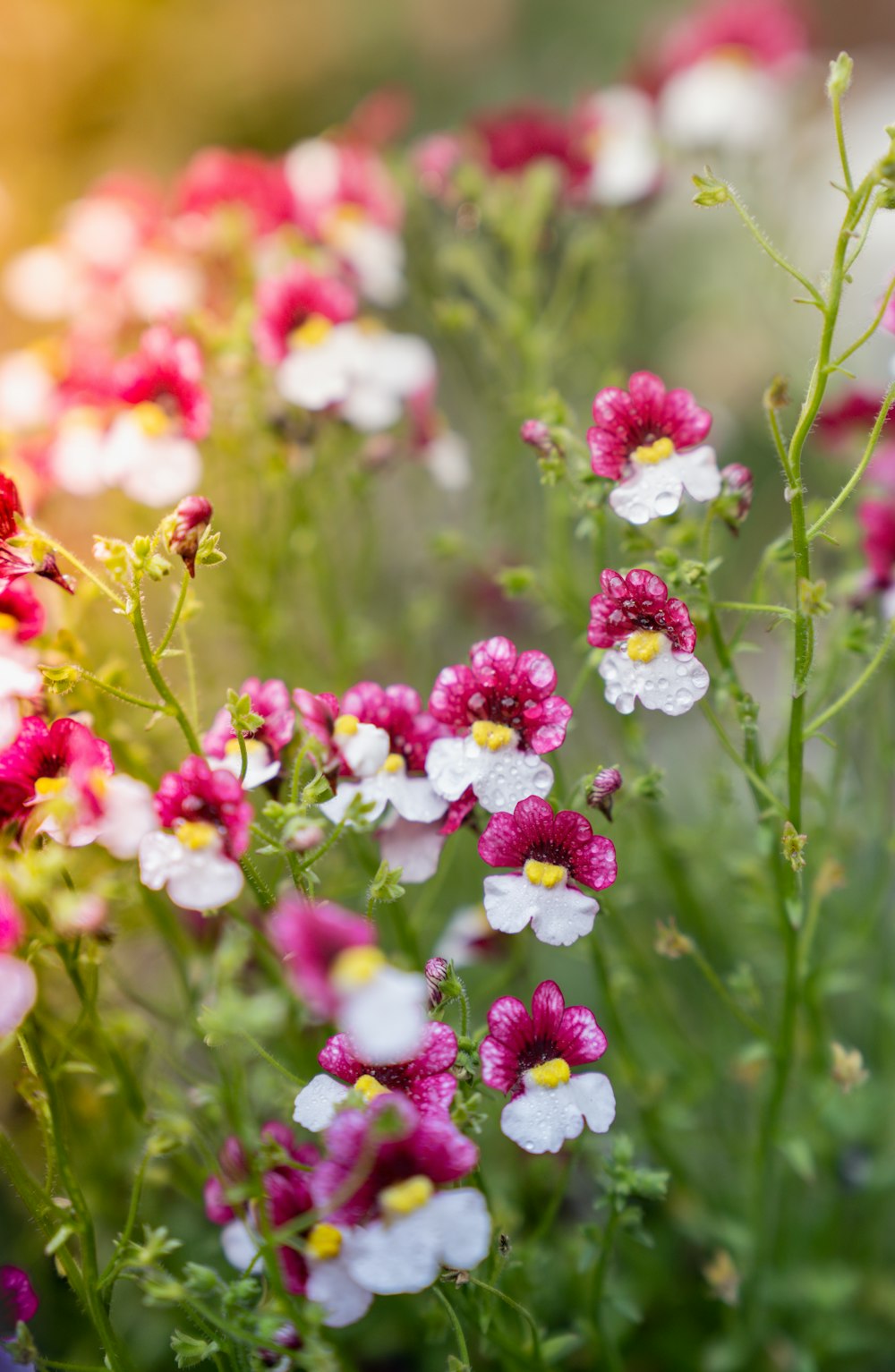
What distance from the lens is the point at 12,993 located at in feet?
2.39

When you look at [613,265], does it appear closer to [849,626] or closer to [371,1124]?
[849,626]

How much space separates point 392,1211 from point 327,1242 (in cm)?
9

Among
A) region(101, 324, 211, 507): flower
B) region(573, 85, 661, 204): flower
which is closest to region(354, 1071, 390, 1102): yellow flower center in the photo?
region(101, 324, 211, 507): flower

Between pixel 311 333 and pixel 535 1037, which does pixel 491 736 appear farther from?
pixel 311 333

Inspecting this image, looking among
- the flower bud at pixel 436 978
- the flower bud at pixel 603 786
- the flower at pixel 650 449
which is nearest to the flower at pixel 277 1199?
the flower bud at pixel 436 978

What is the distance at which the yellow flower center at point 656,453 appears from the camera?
0.97 meters

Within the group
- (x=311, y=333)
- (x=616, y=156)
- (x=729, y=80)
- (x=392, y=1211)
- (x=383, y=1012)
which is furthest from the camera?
(x=729, y=80)

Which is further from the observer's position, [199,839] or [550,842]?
[550,842]

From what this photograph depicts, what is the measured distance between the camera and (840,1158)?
145 cm

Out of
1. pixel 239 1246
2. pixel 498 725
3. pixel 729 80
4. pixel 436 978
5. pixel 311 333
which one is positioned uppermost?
pixel 729 80

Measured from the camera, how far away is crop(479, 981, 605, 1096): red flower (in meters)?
0.87

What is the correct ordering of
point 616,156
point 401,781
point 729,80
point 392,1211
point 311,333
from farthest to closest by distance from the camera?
point 729,80
point 616,156
point 311,333
point 401,781
point 392,1211

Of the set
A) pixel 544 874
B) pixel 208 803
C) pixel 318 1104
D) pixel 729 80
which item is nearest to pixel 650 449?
pixel 544 874

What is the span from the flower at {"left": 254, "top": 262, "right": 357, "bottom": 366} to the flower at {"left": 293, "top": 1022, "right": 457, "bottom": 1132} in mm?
828
